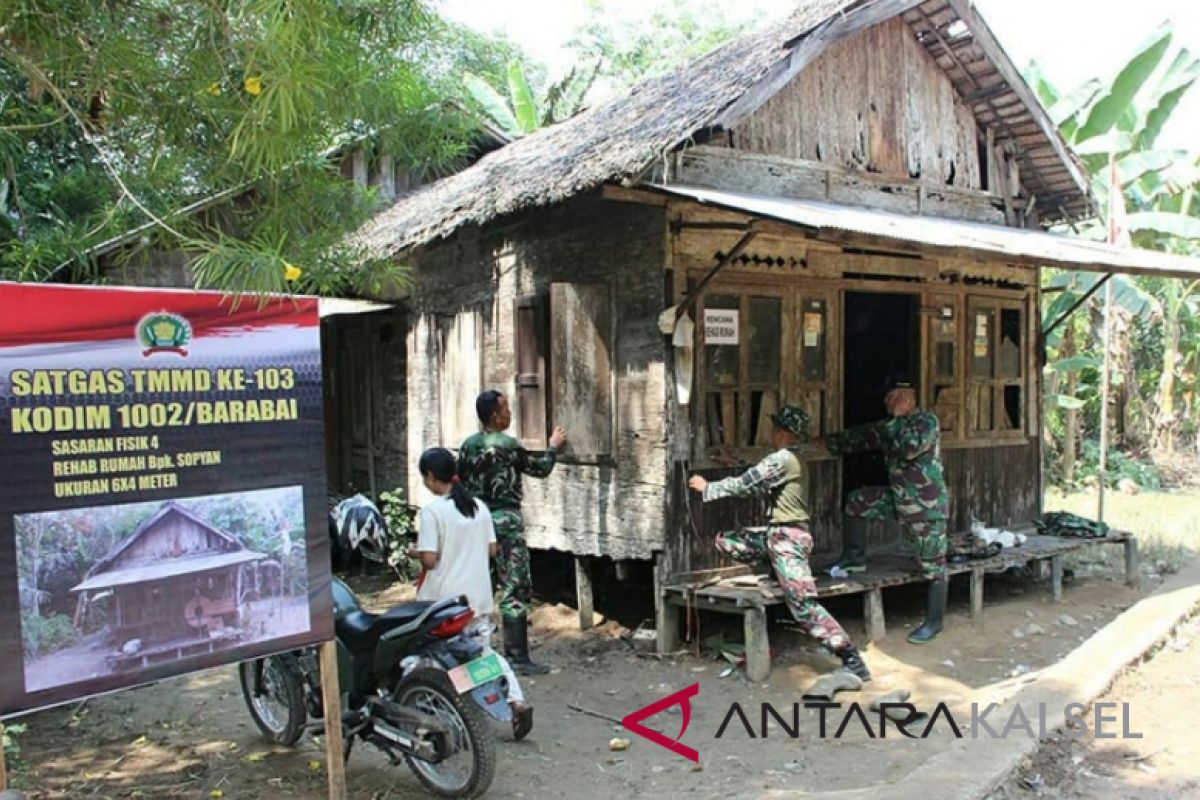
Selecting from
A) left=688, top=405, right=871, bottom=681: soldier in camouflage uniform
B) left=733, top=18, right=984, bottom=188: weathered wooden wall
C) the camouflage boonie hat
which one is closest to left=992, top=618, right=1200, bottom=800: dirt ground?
left=688, top=405, right=871, bottom=681: soldier in camouflage uniform

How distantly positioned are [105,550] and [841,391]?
5.69m

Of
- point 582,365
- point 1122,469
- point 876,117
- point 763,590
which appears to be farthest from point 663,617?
point 1122,469

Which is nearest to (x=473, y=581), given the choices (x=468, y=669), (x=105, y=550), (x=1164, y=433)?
(x=468, y=669)

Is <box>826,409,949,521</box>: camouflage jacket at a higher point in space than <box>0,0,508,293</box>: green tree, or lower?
lower

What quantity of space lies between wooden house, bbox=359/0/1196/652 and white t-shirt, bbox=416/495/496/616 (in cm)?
201

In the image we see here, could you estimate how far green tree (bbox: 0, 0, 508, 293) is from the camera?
3.69 m

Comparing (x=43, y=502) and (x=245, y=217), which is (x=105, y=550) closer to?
(x=43, y=502)

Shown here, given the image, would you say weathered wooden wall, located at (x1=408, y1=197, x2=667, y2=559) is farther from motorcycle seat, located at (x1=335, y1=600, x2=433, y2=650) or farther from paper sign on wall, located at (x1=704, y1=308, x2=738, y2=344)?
motorcycle seat, located at (x1=335, y1=600, x2=433, y2=650)

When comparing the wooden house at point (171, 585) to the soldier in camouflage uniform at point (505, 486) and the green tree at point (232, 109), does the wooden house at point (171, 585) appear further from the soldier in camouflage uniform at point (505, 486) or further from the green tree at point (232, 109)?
the soldier in camouflage uniform at point (505, 486)

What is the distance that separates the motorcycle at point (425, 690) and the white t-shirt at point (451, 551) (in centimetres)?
35

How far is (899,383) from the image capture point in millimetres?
7332

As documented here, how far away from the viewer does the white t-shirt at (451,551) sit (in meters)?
4.91

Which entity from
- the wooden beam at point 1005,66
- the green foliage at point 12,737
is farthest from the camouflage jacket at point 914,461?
the green foliage at point 12,737

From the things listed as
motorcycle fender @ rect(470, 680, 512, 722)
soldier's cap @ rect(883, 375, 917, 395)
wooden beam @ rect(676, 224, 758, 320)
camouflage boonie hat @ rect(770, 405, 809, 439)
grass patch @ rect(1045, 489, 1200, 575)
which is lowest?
grass patch @ rect(1045, 489, 1200, 575)
